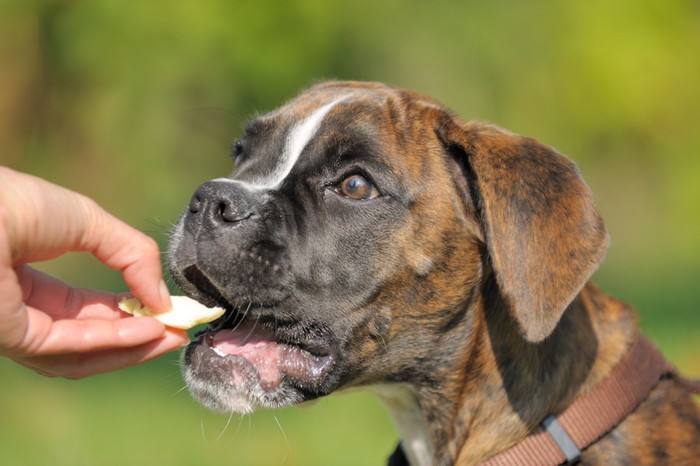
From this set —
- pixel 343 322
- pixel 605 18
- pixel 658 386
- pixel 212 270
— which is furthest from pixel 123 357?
pixel 605 18

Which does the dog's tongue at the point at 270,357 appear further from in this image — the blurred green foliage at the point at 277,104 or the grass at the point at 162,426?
the grass at the point at 162,426

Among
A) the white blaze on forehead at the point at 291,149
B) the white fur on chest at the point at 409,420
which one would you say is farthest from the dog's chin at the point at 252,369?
the white blaze on forehead at the point at 291,149

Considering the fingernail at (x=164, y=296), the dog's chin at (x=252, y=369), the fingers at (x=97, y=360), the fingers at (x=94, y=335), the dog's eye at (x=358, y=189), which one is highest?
the dog's eye at (x=358, y=189)

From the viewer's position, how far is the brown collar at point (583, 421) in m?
3.93

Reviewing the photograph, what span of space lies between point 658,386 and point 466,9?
13.6 meters

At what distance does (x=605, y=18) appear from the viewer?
60.3 feet

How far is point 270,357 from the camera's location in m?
4.09

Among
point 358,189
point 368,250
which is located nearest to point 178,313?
point 368,250

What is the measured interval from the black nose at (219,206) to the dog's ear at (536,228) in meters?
0.95

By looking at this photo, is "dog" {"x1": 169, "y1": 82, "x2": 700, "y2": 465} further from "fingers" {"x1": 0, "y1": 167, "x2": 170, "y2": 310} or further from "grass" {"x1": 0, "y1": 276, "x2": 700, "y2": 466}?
"grass" {"x1": 0, "y1": 276, "x2": 700, "y2": 466}

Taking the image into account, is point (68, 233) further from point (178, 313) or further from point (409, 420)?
point (409, 420)

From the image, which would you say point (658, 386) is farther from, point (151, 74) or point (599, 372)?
point (151, 74)

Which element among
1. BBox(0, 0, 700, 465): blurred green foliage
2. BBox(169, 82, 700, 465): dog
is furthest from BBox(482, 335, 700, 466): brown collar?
BBox(0, 0, 700, 465): blurred green foliage

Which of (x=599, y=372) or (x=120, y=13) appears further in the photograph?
(x=120, y=13)
